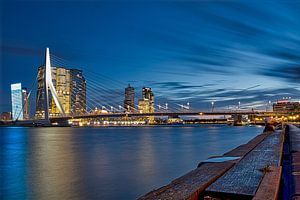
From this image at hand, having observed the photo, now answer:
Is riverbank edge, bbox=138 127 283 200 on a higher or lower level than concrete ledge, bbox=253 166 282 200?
lower

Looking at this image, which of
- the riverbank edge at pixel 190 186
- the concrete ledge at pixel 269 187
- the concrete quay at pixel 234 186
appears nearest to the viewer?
the concrete ledge at pixel 269 187

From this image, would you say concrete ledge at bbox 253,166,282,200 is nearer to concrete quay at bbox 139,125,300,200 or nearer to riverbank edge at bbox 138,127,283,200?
concrete quay at bbox 139,125,300,200

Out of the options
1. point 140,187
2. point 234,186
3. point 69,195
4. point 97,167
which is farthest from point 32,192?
point 234,186

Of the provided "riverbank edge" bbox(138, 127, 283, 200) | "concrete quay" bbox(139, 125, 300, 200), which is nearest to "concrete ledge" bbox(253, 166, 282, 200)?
"concrete quay" bbox(139, 125, 300, 200)

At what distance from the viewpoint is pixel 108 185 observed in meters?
11.4

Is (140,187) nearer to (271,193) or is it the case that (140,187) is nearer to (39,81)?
(271,193)

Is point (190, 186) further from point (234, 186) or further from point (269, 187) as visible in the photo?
point (269, 187)

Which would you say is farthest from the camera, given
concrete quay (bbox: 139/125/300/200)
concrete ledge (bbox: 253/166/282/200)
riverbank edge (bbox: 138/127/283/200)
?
riverbank edge (bbox: 138/127/283/200)

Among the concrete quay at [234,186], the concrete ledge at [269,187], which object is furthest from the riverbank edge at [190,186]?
the concrete ledge at [269,187]

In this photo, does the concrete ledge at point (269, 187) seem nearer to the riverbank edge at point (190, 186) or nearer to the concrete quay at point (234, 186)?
the concrete quay at point (234, 186)

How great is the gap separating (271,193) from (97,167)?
11.9m

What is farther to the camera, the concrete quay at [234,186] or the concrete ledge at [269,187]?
the concrete quay at [234,186]

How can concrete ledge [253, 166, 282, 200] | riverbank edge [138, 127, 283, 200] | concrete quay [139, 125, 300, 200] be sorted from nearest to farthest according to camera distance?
concrete ledge [253, 166, 282, 200], concrete quay [139, 125, 300, 200], riverbank edge [138, 127, 283, 200]

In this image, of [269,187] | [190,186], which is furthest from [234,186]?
[190,186]
